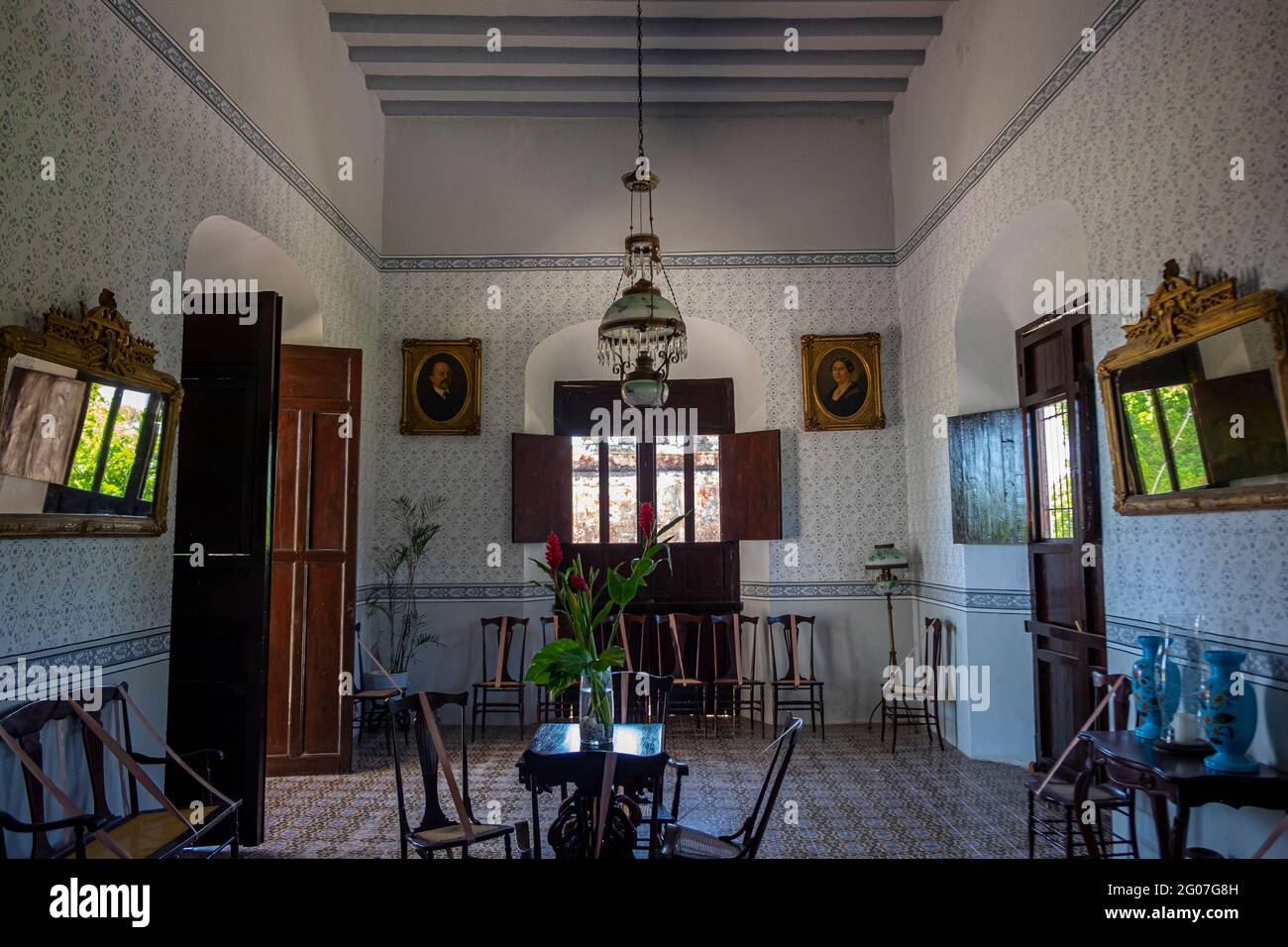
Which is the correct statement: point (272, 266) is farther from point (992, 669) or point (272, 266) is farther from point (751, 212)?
point (992, 669)

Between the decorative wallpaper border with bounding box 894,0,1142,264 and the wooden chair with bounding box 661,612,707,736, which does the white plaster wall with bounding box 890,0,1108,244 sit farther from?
the wooden chair with bounding box 661,612,707,736

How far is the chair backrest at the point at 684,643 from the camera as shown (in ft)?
25.0

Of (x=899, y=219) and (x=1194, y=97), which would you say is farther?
(x=899, y=219)

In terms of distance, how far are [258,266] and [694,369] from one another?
174 inches

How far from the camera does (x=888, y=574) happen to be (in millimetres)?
7340

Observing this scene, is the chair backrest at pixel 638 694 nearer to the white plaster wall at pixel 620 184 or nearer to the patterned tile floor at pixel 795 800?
the patterned tile floor at pixel 795 800

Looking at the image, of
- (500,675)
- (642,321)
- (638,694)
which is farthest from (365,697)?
(642,321)

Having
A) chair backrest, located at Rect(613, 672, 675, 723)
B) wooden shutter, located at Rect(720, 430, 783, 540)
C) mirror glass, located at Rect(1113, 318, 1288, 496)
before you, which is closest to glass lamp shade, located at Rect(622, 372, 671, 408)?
A: chair backrest, located at Rect(613, 672, 675, 723)

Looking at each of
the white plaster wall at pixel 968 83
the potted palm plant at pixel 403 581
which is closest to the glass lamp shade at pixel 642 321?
the white plaster wall at pixel 968 83

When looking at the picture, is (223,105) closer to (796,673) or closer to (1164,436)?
(1164,436)

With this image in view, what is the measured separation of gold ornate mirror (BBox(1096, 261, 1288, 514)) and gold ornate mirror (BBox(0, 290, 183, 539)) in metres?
4.78

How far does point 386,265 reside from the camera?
8023 mm

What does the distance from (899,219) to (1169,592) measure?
5098mm
